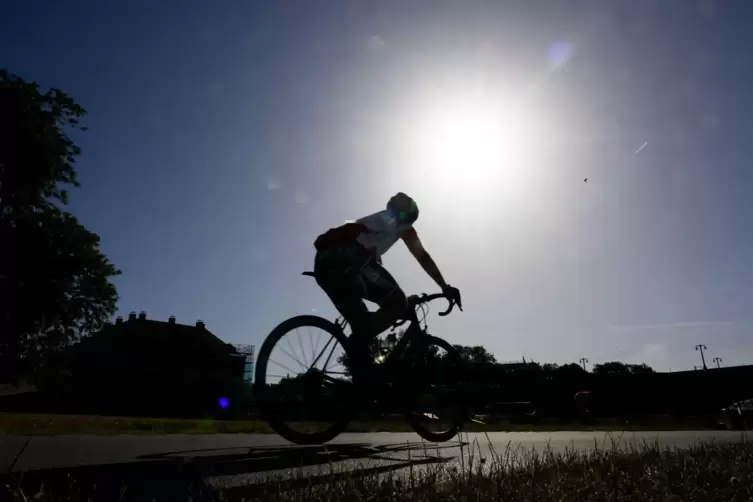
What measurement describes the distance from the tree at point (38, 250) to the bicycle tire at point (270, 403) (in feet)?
61.1

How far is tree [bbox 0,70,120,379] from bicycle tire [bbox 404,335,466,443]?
19.0 m

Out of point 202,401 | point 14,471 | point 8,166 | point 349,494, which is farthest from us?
point 202,401

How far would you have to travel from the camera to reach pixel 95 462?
10.2ft

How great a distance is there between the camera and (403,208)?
4.90 metres

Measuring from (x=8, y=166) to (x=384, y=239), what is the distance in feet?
71.4

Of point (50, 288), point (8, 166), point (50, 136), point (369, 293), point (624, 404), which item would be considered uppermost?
→ point (50, 136)

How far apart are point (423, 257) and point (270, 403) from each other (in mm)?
2218

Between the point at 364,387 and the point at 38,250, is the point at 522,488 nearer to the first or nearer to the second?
the point at 364,387

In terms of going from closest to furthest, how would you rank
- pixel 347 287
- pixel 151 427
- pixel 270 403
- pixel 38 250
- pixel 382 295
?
pixel 270 403, pixel 347 287, pixel 382 295, pixel 151 427, pixel 38 250

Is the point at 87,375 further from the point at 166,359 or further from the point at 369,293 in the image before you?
the point at 369,293

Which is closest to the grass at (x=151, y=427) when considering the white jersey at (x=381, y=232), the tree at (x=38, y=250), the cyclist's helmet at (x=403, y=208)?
the white jersey at (x=381, y=232)

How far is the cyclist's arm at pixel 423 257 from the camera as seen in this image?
17.1 ft

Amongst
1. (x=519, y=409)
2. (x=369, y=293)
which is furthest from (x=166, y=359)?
(x=369, y=293)

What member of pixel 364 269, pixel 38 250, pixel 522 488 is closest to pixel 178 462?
pixel 364 269
